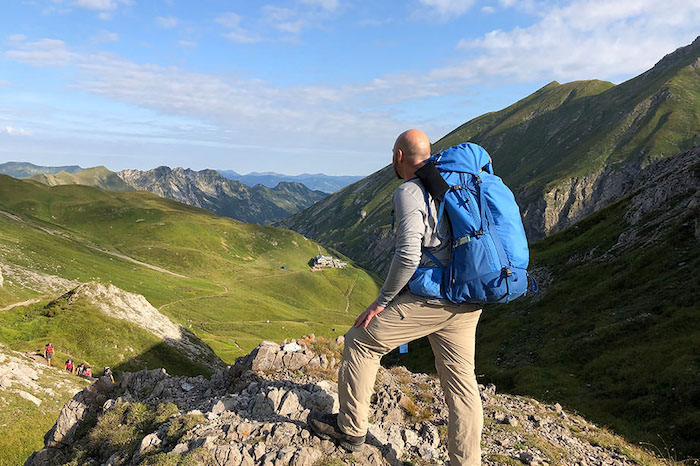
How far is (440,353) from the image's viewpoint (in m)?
7.27

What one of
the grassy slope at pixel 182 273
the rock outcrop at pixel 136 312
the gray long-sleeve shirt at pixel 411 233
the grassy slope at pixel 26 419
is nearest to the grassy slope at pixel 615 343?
the gray long-sleeve shirt at pixel 411 233

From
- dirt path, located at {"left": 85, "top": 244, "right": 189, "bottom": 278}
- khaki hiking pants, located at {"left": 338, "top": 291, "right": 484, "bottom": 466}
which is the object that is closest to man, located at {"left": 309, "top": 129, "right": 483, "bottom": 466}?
khaki hiking pants, located at {"left": 338, "top": 291, "right": 484, "bottom": 466}

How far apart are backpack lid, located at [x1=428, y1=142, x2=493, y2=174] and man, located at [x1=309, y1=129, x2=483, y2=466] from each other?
0.34 meters

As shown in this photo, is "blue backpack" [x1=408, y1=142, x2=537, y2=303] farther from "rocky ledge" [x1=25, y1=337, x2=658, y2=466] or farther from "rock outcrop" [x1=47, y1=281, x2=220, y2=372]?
"rock outcrop" [x1=47, y1=281, x2=220, y2=372]

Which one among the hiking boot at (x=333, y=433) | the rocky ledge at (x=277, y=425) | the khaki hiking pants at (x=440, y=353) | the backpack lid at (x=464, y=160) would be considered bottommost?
the rocky ledge at (x=277, y=425)

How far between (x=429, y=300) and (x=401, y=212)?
158cm

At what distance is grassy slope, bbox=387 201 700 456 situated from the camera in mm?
20266

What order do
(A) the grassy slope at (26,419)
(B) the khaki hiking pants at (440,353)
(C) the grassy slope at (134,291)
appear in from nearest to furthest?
1. (B) the khaki hiking pants at (440,353)
2. (A) the grassy slope at (26,419)
3. (C) the grassy slope at (134,291)

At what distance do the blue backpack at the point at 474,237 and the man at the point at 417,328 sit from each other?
23cm

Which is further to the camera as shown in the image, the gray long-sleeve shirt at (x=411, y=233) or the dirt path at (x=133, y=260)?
the dirt path at (x=133, y=260)

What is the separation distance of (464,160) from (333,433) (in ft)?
19.5

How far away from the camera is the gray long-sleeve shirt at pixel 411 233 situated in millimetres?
6293

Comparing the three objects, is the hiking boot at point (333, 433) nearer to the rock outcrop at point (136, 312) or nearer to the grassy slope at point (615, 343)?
the grassy slope at point (615, 343)

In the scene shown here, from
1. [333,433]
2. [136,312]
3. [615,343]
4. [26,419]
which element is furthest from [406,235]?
[136,312]
